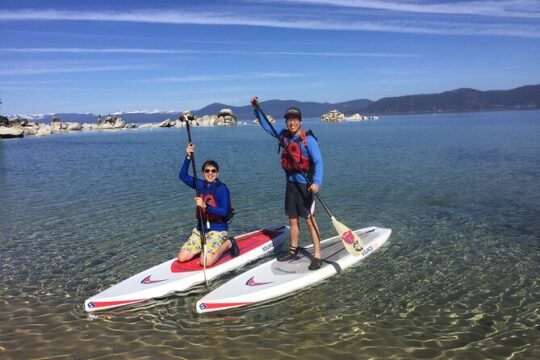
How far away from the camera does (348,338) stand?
22.8ft

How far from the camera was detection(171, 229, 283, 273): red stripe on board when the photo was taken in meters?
9.35

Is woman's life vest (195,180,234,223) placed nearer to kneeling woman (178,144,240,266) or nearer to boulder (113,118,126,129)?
kneeling woman (178,144,240,266)

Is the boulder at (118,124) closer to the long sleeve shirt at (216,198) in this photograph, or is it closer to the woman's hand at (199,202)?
the long sleeve shirt at (216,198)

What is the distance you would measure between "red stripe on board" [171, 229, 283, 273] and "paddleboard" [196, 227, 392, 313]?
3.27ft

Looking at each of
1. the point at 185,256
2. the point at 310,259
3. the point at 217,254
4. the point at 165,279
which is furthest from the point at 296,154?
the point at 165,279

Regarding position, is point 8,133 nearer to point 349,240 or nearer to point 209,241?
point 209,241

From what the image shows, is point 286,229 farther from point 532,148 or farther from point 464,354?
point 532,148

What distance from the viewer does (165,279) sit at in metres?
8.80

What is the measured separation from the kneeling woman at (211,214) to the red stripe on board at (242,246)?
0.14 metres

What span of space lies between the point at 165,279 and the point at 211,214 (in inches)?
69.9

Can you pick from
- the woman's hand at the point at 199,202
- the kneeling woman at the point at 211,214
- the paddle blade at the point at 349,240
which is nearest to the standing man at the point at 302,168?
the paddle blade at the point at 349,240

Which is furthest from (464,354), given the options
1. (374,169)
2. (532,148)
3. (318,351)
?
(532,148)

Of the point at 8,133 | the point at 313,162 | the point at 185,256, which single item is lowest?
the point at 185,256

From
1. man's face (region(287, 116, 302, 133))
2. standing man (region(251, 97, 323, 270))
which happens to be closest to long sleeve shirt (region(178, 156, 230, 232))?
standing man (region(251, 97, 323, 270))
